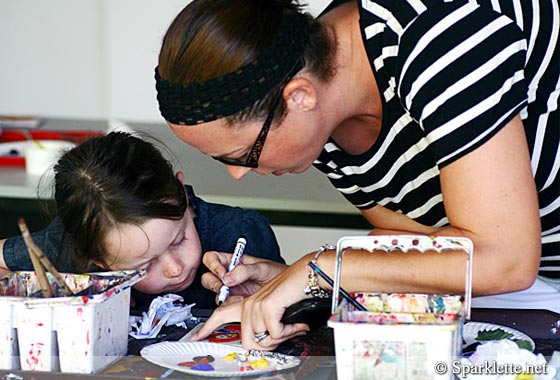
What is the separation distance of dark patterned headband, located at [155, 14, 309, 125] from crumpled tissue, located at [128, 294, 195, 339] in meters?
0.38

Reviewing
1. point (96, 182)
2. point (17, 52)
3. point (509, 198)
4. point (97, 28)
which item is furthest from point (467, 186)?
point (17, 52)

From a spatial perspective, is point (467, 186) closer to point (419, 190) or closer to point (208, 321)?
point (419, 190)

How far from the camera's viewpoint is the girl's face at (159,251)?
5.74ft

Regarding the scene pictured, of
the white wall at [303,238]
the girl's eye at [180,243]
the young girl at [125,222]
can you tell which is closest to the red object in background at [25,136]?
the white wall at [303,238]

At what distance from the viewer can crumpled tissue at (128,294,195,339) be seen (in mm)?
1507

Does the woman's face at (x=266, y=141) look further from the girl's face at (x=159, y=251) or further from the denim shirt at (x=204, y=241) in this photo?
the denim shirt at (x=204, y=241)

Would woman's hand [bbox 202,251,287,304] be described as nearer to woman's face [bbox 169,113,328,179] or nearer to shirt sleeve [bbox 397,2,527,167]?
woman's face [bbox 169,113,328,179]

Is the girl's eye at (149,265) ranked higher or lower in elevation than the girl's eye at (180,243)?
lower

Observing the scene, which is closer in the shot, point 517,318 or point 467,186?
point 467,186

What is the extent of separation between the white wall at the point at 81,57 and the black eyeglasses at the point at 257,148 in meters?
2.49

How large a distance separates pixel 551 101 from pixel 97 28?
9.85 ft

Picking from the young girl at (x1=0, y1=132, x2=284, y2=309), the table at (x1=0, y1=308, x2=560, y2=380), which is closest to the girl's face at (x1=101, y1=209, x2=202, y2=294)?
the young girl at (x1=0, y1=132, x2=284, y2=309)

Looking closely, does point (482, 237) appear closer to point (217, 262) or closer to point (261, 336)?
point (261, 336)

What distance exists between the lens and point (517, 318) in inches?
61.0
